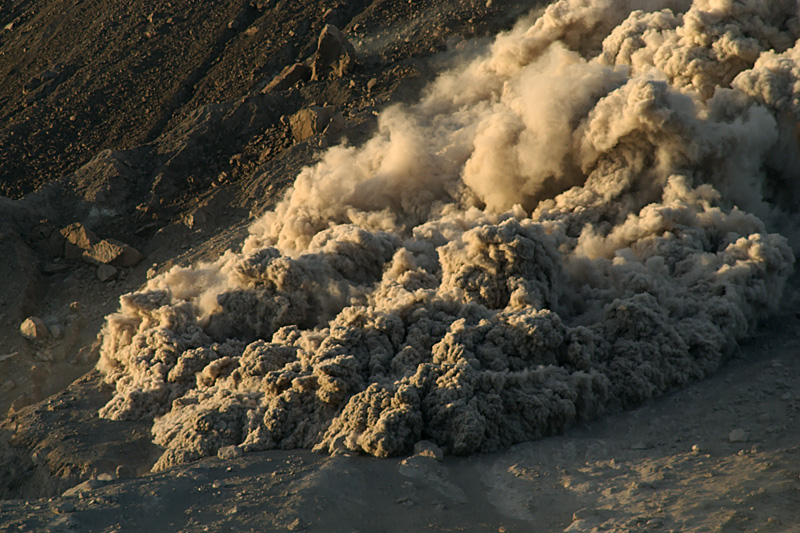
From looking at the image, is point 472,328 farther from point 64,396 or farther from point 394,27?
point 394,27

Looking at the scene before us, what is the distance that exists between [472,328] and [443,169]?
166 inches

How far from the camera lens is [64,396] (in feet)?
31.2

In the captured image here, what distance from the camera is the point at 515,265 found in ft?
28.9

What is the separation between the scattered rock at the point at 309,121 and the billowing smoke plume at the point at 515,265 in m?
1.06

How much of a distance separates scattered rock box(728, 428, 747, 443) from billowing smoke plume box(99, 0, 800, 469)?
41.9 inches

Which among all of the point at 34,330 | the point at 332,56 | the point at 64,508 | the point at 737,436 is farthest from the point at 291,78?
the point at 737,436

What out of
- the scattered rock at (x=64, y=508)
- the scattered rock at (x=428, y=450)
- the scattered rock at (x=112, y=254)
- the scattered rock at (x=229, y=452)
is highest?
the scattered rock at (x=112, y=254)

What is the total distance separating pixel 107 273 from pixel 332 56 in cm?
623

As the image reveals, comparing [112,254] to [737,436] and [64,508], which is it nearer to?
[64,508]

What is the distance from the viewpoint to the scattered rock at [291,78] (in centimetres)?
1582

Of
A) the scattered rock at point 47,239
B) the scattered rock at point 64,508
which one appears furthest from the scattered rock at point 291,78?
the scattered rock at point 64,508

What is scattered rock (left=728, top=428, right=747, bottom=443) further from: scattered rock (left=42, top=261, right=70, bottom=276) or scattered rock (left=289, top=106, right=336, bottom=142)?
scattered rock (left=42, top=261, right=70, bottom=276)

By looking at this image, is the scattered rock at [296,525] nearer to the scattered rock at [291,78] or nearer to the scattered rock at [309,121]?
the scattered rock at [309,121]

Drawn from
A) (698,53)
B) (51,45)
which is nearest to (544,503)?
(698,53)
